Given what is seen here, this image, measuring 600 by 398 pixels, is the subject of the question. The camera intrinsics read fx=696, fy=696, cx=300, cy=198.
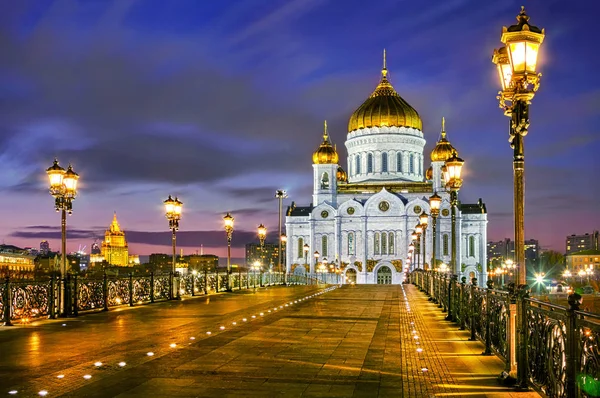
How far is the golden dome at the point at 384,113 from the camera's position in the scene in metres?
94.0

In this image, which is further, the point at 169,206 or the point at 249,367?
the point at 169,206

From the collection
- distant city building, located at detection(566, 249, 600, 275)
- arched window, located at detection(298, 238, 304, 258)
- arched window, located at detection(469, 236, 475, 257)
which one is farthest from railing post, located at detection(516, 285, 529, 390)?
distant city building, located at detection(566, 249, 600, 275)

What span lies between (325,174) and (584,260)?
87.9 metres

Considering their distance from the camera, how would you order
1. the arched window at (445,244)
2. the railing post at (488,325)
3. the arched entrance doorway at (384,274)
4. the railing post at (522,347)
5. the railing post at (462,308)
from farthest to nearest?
the arched entrance doorway at (384,274)
the arched window at (445,244)
the railing post at (462,308)
the railing post at (488,325)
the railing post at (522,347)

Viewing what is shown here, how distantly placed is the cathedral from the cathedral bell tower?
0.14 metres

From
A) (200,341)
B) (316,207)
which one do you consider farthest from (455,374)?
(316,207)

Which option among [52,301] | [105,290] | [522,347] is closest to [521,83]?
[522,347]

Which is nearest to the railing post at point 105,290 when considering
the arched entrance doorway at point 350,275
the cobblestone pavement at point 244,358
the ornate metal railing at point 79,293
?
the ornate metal railing at point 79,293

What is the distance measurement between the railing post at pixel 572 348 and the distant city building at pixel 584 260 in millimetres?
148941

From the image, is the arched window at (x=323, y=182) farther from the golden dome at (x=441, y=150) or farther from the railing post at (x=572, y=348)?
the railing post at (x=572, y=348)

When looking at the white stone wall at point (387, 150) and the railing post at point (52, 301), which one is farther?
the white stone wall at point (387, 150)

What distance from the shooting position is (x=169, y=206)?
29.2 meters

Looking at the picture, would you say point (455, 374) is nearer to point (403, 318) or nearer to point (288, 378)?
point (288, 378)

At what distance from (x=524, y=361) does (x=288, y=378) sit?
3204 mm
